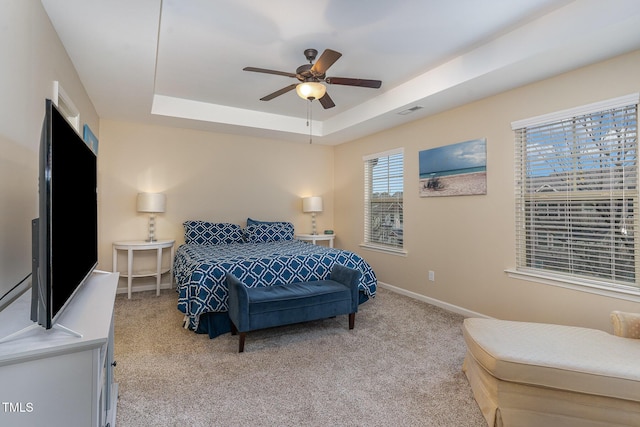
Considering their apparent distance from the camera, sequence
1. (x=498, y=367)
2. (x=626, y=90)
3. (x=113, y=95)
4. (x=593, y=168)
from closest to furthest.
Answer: (x=498, y=367) → (x=626, y=90) → (x=593, y=168) → (x=113, y=95)

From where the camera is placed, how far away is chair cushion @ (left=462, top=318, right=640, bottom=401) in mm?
1558

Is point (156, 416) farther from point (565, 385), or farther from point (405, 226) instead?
point (405, 226)

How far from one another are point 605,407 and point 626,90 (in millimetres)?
2251

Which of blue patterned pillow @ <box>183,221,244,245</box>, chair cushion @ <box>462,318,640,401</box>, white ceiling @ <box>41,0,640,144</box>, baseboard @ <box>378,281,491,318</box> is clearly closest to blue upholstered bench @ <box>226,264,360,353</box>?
chair cushion @ <box>462,318,640,401</box>

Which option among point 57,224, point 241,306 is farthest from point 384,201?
point 57,224

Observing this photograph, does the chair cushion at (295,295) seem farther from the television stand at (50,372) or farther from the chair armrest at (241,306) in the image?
the television stand at (50,372)

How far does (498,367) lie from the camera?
171cm

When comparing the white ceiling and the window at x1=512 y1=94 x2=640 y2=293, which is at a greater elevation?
the white ceiling

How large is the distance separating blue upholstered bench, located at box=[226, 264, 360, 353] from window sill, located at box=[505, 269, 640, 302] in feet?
5.18

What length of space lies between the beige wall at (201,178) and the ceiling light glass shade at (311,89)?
2703mm

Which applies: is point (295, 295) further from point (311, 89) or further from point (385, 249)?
point (385, 249)

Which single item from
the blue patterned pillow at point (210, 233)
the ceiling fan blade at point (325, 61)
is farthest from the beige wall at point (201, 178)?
the ceiling fan blade at point (325, 61)

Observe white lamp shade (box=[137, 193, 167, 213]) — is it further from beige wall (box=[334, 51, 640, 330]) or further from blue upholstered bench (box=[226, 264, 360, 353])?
beige wall (box=[334, 51, 640, 330])

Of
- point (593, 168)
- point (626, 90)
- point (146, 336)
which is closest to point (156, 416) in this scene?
point (146, 336)
